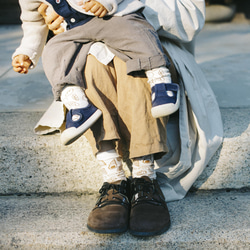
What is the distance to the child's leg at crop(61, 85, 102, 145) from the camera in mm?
1211

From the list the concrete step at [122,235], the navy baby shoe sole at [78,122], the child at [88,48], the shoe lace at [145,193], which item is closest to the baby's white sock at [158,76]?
the child at [88,48]

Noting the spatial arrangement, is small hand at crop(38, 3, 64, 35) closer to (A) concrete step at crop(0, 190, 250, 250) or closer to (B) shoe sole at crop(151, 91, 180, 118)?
(B) shoe sole at crop(151, 91, 180, 118)

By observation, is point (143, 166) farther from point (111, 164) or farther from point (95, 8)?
point (95, 8)

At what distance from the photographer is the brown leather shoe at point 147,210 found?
47.2 inches

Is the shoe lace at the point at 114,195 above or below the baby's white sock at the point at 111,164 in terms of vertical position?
below

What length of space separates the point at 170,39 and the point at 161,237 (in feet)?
2.69

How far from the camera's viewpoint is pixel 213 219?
1.30m

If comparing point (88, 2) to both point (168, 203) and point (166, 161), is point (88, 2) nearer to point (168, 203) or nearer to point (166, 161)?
point (166, 161)

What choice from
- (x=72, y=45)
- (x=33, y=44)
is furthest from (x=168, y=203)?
(x=33, y=44)

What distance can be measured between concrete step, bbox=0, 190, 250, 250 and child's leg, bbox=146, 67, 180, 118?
41 centimetres

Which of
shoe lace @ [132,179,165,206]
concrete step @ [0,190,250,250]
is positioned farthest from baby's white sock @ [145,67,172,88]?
concrete step @ [0,190,250,250]

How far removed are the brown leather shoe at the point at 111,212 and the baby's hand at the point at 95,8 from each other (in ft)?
2.05

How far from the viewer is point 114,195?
4.25 ft

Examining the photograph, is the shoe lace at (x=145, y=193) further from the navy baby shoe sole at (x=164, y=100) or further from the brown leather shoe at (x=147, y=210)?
the navy baby shoe sole at (x=164, y=100)
